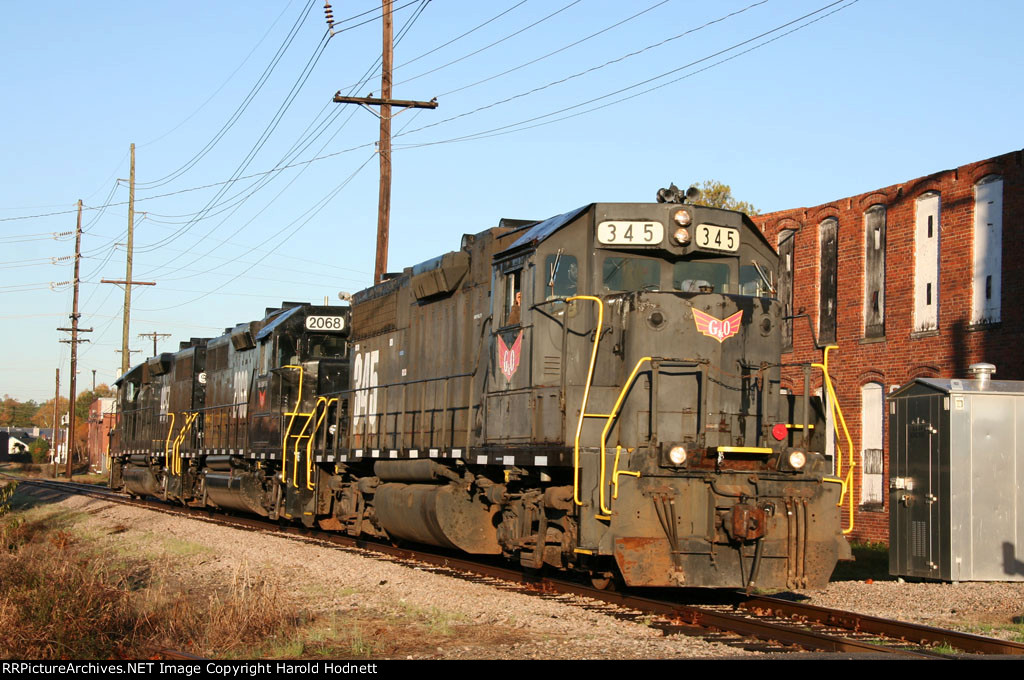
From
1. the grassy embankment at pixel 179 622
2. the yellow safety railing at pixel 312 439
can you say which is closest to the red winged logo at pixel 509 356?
the grassy embankment at pixel 179 622

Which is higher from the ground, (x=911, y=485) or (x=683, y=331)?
(x=683, y=331)

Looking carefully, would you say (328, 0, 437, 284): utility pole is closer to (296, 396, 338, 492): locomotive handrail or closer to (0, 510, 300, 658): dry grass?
(296, 396, 338, 492): locomotive handrail

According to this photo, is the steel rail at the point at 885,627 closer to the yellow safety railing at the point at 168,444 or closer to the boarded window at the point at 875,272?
the boarded window at the point at 875,272

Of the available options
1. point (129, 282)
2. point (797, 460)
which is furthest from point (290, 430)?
point (129, 282)

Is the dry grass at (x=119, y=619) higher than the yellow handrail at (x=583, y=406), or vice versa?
the yellow handrail at (x=583, y=406)

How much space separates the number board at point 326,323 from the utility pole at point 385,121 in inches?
84.4

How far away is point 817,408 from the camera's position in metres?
11.5

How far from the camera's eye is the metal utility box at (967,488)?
43.6 ft

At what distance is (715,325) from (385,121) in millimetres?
14819

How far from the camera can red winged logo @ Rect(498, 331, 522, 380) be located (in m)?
11.8

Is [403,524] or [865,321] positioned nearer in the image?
[403,524]

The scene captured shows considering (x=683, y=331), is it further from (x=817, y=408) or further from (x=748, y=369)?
(x=817, y=408)
